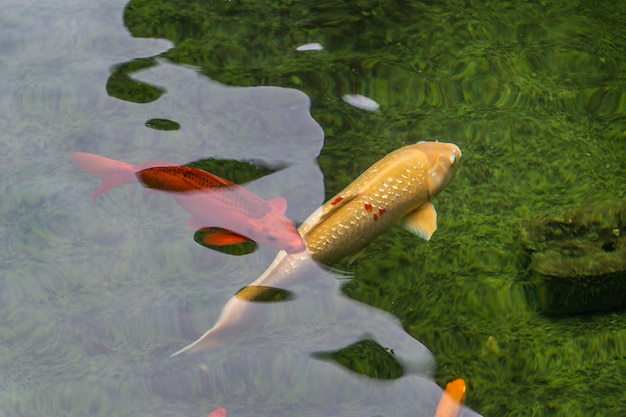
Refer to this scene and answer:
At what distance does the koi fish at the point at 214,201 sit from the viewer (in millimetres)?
3615

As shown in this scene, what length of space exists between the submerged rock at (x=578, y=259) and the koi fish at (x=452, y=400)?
30.8 inches

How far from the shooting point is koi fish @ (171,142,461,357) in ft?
12.0

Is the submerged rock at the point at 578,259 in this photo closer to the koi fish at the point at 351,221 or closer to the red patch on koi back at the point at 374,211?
the koi fish at the point at 351,221

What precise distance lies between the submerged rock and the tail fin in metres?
2.27

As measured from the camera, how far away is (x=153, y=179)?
409 cm

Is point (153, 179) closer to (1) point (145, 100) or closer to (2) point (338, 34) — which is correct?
(1) point (145, 100)

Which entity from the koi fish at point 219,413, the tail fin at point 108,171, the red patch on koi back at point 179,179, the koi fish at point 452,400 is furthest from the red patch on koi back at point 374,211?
the tail fin at point 108,171

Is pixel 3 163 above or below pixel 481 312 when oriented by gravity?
above

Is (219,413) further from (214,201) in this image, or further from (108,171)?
(108,171)


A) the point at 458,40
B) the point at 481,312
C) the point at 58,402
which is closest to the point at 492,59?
the point at 458,40

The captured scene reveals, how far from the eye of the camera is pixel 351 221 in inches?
145

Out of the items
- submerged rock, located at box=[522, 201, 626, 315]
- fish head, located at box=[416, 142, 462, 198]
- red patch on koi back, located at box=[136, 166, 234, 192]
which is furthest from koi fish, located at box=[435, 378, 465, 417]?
red patch on koi back, located at box=[136, 166, 234, 192]

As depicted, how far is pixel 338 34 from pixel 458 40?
34.8 inches

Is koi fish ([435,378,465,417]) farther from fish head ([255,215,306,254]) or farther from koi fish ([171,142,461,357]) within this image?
fish head ([255,215,306,254])
